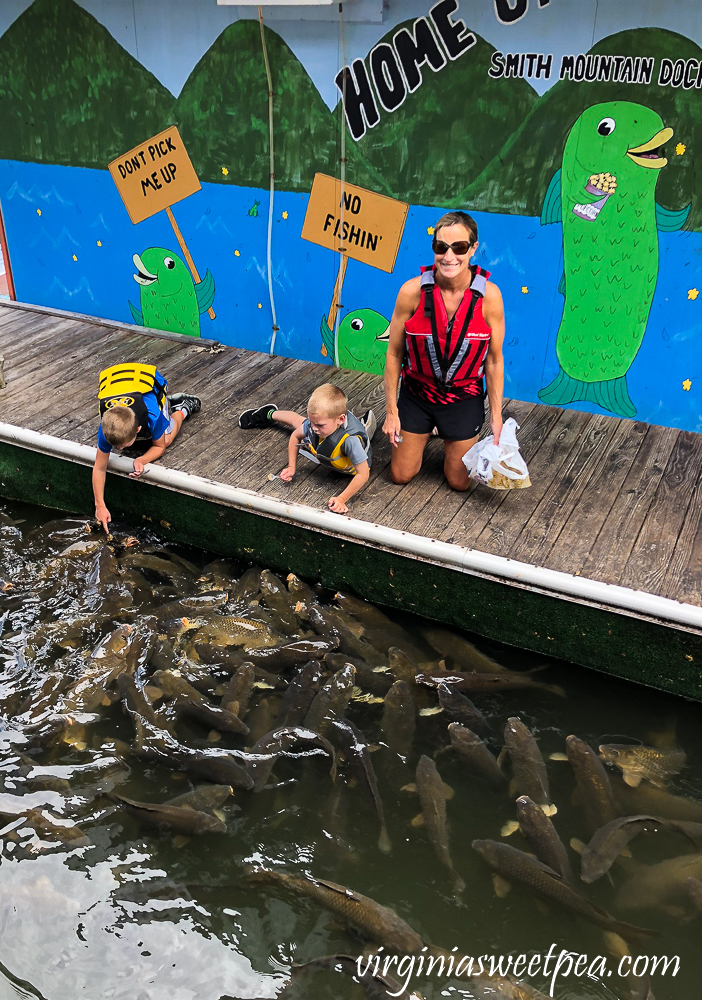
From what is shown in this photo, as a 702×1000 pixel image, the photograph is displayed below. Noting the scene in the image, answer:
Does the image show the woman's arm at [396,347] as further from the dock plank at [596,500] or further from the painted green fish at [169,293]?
the painted green fish at [169,293]

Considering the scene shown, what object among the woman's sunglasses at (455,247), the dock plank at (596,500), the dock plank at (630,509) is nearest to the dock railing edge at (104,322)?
the woman's sunglasses at (455,247)

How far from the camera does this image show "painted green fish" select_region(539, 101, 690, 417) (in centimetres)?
507

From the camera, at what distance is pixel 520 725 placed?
13.5 feet

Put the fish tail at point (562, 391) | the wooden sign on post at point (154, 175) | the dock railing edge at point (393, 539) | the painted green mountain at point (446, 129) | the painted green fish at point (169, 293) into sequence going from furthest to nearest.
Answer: the painted green fish at point (169, 293), the wooden sign on post at point (154, 175), the fish tail at point (562, 391), the painted green mountain at point (446, 129), the dock railing edge at point (393, 539)

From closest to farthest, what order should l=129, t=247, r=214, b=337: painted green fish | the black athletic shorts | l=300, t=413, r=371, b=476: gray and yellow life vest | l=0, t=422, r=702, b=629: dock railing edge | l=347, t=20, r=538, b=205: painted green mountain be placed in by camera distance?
l=0, t=422, r=702, b=629: dock railing edge < the black athletic shorts < l=300, t=413, r=371, b=476: gray and yellow life vest < l=347, t=20, r=538, b=205: painted green mountain < l=129, t=247, r=214, b=337: painted green fish

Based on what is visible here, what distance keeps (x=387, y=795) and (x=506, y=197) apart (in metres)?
4.04

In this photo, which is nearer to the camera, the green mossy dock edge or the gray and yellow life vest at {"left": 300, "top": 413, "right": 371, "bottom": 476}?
the green mossy dock edge

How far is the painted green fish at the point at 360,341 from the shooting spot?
638 centimetres

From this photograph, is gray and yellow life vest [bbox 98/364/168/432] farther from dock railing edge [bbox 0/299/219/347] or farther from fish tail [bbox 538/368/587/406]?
A: fish tail [bbox 538/368/587/406]

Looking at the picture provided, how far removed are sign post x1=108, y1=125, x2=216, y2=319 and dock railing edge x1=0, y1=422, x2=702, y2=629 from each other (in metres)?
2.10

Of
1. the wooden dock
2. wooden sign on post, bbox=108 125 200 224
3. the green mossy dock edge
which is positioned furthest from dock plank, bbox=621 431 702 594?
wooden sign on post, bbox=108 125 200 224

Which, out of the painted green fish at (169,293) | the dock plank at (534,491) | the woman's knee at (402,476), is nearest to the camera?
the dock plank at (534,491)

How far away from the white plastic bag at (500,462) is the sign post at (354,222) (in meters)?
1.99

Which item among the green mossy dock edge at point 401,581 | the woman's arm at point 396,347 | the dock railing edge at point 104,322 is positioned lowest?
the green mossy dock edge at point 401,581
